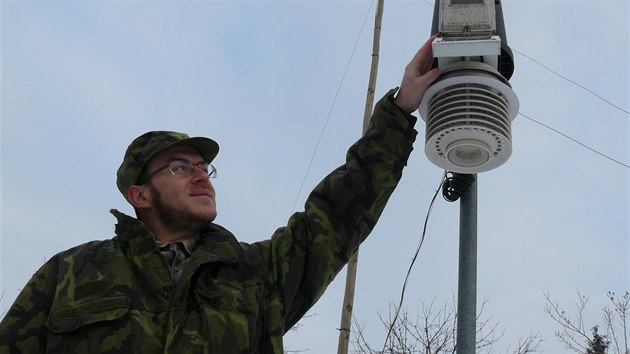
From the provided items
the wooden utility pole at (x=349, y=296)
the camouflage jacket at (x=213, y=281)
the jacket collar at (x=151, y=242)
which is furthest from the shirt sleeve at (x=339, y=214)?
the wooden utility pole at (x=349, y=296)

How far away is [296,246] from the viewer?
2855 millimetres

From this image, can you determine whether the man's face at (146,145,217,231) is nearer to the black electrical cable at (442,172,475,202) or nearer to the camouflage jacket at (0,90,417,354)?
the camouflage jacket at (0,90,417,354)

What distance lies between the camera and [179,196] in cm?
294

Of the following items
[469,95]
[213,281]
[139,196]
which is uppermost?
[469,95]

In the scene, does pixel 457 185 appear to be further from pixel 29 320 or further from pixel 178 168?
pixel 29 320

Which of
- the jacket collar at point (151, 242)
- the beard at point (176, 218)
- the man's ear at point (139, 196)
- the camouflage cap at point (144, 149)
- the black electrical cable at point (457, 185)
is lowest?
the jacket collar at point (151, 242)

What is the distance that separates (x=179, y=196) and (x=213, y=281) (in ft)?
1.47

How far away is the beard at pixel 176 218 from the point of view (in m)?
2.88

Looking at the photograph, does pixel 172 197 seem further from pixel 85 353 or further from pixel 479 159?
pixel 479 159

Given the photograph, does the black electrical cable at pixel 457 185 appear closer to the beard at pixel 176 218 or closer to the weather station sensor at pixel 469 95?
the weather station sensor at pixel 469 95

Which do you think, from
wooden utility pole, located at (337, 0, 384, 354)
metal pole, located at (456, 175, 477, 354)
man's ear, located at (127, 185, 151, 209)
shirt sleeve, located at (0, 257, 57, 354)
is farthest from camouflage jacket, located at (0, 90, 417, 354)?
wooden utility pole, located at (337, 0, 384, 354)

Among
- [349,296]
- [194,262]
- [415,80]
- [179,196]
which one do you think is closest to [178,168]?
[179,196]

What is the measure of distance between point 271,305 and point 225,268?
20cm

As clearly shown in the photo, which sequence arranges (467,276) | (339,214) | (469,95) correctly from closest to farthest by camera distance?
(469,95) < (339,214) < (467,276)
